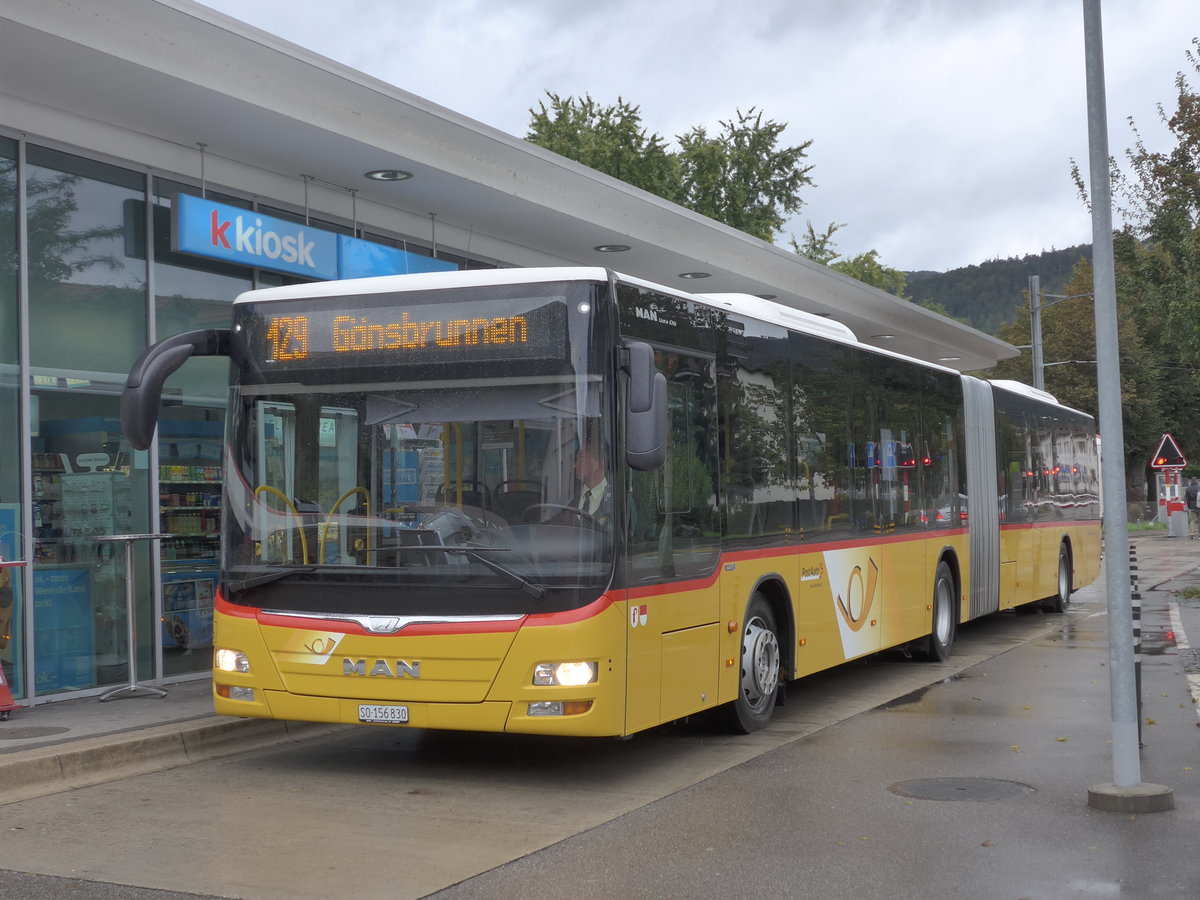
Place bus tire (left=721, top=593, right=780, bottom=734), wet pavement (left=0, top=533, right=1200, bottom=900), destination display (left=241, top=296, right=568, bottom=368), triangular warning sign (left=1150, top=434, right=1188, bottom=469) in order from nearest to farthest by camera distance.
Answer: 1. wet pavement (left=0, top=533, right=1200, bottom=900)
2. destination display (left=241, top=296, right=568, bottom=368)
3. bus tire (left=721, top=593, right=780, bottom=734)
4. triangular warning sign (left=1150, top=434, right=1188, bottom=469)

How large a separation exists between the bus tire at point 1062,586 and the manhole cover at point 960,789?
513 inches

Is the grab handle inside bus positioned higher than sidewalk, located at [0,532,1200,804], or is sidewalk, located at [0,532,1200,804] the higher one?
the grab handle inside bus

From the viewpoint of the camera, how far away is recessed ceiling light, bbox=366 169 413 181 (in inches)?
551

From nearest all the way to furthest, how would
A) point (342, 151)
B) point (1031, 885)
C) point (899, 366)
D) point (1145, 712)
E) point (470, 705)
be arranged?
point (1031, 885) < point (470, 705) < point (1145, 712) < point (342, 151) < point (899, 366)

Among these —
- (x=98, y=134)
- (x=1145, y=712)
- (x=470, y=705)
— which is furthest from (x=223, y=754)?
(x=1145, y=712)

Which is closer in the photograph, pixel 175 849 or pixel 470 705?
pixel 175 849

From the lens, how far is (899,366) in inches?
559

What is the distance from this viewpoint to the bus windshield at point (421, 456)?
26.9 feet

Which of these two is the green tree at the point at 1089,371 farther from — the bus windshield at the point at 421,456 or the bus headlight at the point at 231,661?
the bus headlight at the point at 231,661

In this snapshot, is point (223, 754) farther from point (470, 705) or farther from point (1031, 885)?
point (1031, 885)

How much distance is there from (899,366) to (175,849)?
9246 millimetres

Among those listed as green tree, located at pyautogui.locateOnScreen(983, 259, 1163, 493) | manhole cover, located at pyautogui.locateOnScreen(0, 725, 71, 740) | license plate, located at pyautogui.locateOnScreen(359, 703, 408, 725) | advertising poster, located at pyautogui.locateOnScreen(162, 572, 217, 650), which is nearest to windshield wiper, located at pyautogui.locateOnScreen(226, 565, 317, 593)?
license plate, located at pyautogui.locateOnScreen(359, 703, 408, 725)

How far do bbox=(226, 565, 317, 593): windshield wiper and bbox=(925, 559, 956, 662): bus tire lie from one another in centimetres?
812

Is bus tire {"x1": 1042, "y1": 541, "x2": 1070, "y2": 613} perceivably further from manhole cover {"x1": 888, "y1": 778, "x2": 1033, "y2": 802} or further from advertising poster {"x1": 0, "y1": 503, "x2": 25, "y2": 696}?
advertising poster {"x1": 0, "y1": 503, "x2": 25, "y2": 696}
